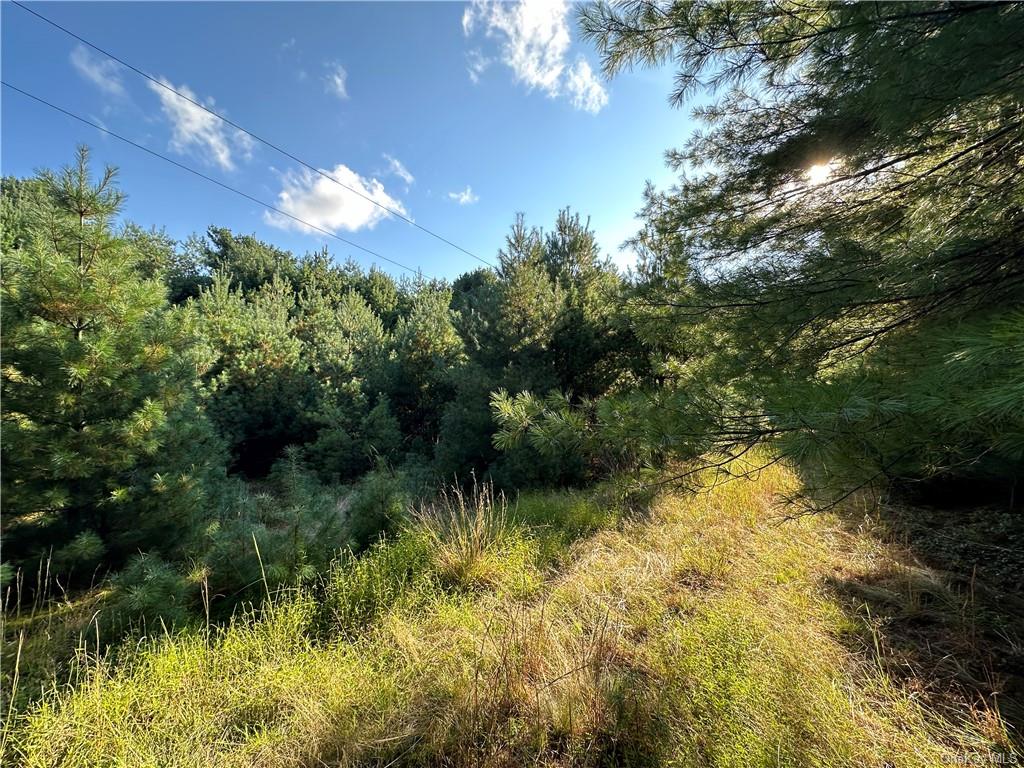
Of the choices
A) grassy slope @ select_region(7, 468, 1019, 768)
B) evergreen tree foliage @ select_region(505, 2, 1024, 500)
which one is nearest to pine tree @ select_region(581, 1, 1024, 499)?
evergreen tree foliage @ select_region(505, 2, 1024, 500)

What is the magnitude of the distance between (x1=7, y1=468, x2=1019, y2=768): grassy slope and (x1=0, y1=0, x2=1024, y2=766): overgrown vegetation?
0.02 m

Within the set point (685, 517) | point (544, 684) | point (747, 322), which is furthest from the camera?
point (685, 517)

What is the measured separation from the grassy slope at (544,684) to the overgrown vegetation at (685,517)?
0.05 ft

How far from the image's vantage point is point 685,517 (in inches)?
149

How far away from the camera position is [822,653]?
68.9 inches

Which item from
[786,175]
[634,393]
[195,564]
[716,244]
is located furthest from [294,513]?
[786,175]

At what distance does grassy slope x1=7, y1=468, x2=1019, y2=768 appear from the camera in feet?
4.62

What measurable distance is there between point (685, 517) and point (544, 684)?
2.74 m
